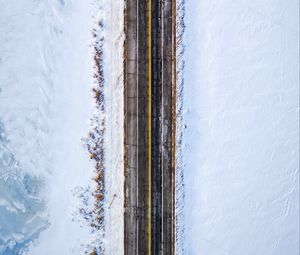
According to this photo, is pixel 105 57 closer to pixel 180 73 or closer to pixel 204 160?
pixel 180 73

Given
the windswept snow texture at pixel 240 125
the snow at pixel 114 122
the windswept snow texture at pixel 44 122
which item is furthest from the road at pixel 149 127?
the windswept snow texture at pixel 44 122

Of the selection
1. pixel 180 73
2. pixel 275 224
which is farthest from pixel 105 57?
pixel 275 224

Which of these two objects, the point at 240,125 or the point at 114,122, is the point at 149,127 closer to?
the point at 114,122

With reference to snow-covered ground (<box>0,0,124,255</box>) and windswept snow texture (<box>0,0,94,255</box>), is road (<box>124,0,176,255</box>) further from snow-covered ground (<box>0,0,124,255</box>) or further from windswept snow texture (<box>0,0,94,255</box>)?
windswept snow texture (<box>0,0,94,255</box>)

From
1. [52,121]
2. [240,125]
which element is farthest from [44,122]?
[240,125]

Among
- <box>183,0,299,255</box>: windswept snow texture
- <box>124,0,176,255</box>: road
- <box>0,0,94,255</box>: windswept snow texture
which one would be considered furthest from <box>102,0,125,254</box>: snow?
<box>183,0,299,255</box>: windswept snow texture

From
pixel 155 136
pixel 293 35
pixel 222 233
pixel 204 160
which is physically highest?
pixel 293 35
